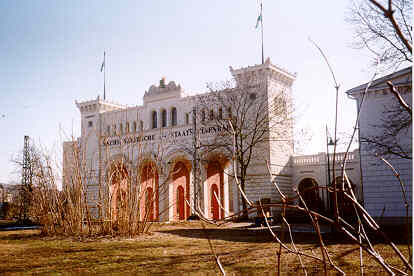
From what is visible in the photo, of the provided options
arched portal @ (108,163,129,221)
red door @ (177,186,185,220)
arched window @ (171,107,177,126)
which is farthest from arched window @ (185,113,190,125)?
arched portal @ (108,163,129,221)

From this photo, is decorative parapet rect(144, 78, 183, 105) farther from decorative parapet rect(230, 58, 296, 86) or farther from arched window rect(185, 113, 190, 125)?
decorative parapet rect(230, 58, 296, 86)

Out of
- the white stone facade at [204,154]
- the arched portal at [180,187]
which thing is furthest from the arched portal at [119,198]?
the arched portal at [180,187]

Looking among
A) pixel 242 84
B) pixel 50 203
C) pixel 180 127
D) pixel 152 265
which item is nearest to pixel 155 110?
pixel 180 127

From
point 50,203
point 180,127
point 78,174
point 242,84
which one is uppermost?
point 242,84

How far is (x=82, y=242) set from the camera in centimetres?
995

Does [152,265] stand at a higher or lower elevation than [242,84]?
lower

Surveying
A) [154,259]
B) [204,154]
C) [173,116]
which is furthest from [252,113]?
[154,259]

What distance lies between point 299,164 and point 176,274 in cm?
2308

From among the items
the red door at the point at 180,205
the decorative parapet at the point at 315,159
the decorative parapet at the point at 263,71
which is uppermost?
the decorative parapet at the point at 263,71

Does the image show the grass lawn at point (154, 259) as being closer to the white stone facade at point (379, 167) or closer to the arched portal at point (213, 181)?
the white stone facade at point (379, 167)

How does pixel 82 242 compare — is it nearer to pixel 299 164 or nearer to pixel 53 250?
pixel 53 250

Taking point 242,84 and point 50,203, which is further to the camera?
point 242,84

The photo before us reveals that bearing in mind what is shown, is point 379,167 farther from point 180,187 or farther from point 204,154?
point 180,187

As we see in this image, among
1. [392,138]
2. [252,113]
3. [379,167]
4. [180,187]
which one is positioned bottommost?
[180,187]
